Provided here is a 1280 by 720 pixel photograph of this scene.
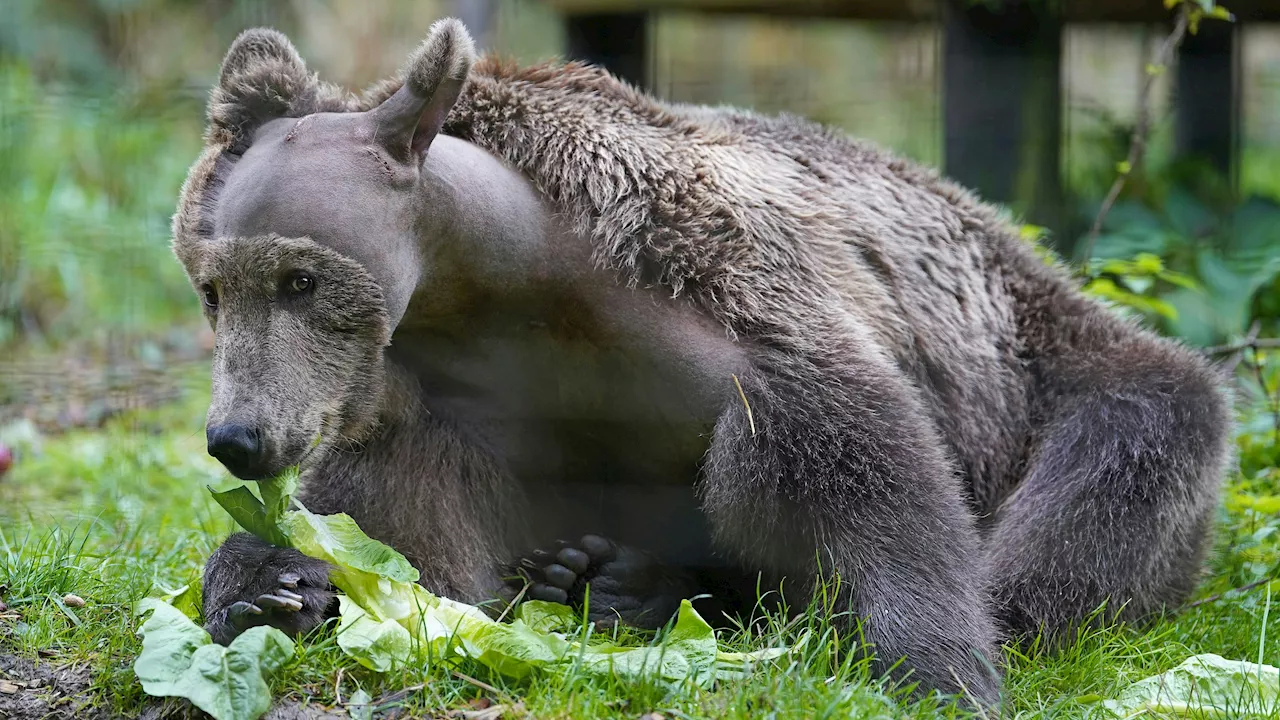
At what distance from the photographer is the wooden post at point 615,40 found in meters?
7.42

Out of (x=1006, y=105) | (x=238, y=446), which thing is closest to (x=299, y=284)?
(x=238, y=446)

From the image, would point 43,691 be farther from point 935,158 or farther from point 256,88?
point 935,158

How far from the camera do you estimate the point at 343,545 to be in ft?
10.7

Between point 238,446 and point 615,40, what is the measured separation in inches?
197

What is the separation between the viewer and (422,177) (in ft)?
10.8

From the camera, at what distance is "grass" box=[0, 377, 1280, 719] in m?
2.87

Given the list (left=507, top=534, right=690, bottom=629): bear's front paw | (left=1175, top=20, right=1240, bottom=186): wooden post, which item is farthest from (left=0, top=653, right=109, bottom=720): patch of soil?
(left=1175, top=20, right=1240, bottom=186): wooden post

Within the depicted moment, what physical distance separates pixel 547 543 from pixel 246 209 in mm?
1367

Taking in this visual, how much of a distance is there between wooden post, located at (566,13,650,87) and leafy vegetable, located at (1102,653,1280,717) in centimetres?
495

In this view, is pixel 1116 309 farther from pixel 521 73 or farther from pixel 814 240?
pixel 521 73

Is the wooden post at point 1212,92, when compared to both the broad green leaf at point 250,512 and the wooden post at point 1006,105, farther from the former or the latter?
the broad green leaf at point 250,512

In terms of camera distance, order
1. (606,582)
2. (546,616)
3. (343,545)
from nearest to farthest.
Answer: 1. (343,545)
2. (546,616)
3. (606,582)

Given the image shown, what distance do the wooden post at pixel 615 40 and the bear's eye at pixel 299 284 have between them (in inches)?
180

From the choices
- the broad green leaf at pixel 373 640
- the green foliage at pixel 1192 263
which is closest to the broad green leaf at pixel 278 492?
the broad green leaf at pixel 373 640
